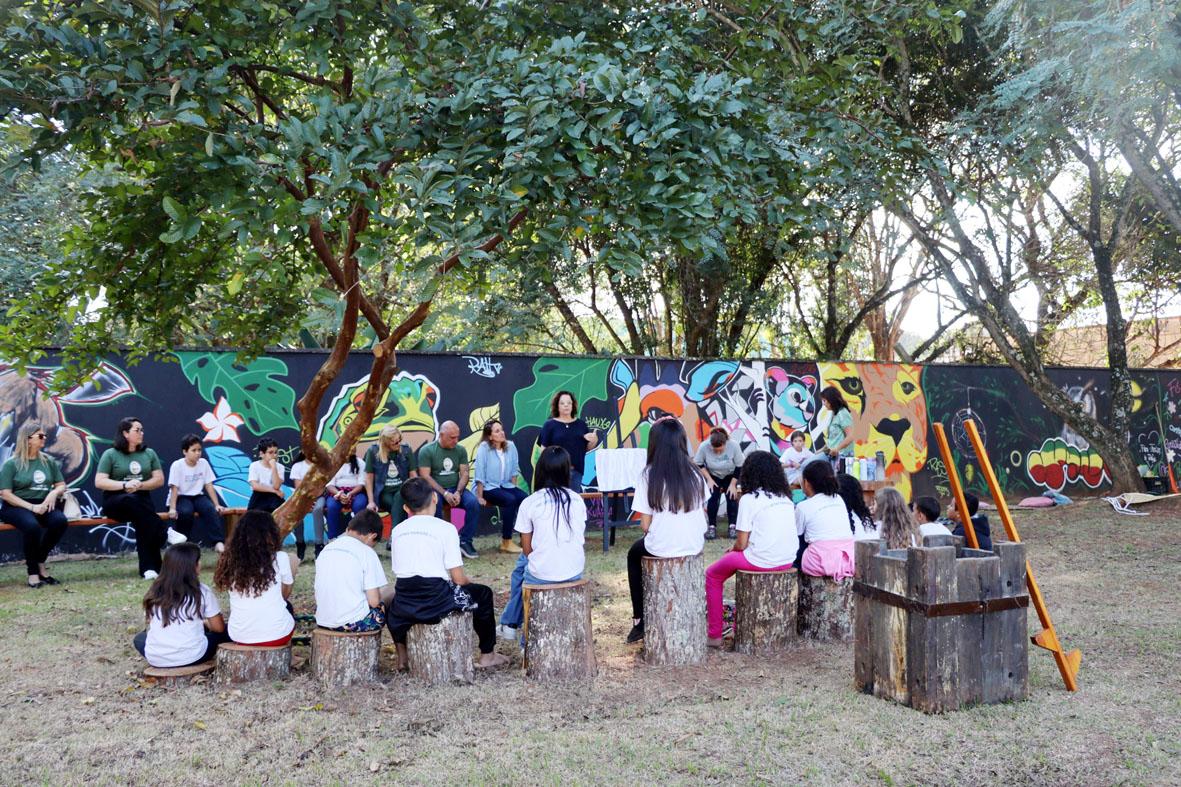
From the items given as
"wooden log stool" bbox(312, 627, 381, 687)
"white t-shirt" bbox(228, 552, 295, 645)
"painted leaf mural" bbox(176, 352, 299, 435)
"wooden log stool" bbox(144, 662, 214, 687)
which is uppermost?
"painted leaf mural" bbox(176, 352, 299, 435)

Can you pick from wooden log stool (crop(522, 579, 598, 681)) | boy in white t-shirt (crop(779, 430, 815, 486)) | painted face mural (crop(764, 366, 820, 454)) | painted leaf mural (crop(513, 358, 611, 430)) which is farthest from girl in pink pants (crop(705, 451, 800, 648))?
painted face mural (crop(764, 366, 820, 454))

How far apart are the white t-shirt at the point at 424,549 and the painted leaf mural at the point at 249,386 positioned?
6.18 meters

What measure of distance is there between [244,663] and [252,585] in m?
0.44

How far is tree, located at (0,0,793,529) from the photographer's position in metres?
4.31

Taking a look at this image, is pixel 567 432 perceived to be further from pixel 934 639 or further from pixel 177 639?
pixel 934 639

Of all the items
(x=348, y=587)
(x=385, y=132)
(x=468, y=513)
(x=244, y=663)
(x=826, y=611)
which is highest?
(x=385, y=132)

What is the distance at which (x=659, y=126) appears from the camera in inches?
181

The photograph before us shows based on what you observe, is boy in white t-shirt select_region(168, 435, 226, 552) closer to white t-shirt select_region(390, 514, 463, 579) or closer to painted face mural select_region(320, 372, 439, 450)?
painted face mural select_region(320, 372, 439, 450)

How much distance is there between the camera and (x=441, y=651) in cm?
523

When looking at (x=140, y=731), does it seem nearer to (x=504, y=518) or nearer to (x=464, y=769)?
(x=464, y=769)

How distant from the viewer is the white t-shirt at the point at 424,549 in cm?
525

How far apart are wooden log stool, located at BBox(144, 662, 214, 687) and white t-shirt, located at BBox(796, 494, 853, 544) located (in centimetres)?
387

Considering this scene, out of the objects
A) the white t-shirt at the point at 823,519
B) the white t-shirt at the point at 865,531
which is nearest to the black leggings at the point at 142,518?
the white t-shirt at the point at 823,519

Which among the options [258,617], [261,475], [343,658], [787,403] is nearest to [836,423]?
[787,403]
